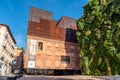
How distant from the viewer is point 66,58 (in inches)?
1553

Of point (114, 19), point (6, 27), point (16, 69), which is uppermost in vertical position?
point (6, 27)

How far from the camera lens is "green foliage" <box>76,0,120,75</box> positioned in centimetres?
2948

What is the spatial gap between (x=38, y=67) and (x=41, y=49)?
4.03 meters


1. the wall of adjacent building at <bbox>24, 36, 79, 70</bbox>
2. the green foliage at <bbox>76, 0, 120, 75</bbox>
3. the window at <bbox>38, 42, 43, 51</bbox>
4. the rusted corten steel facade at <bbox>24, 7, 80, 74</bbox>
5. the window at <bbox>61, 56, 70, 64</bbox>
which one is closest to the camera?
the green foliage at <bbox>76, 0, 120, 75</bbox>

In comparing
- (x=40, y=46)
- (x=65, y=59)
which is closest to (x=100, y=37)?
(x=65, y=59)

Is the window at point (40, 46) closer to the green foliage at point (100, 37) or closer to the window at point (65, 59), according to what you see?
the window at point (65, 59)

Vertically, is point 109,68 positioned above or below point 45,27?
below

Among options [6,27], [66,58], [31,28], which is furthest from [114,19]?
[6,27]

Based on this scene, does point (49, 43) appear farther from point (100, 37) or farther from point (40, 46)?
point (100, 37)

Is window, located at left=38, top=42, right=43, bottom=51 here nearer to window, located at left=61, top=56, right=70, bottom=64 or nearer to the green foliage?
window, located at left=61, top=56, right=70, bottom=64

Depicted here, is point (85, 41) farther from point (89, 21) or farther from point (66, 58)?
point (66, 58)

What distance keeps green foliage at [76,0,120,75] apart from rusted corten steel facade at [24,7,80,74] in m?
5.17

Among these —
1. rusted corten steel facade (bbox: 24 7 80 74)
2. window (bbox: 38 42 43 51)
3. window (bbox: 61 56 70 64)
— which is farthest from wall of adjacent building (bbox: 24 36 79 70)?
window (bbox: 61 56 70 64)

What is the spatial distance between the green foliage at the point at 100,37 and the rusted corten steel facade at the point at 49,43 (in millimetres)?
5173
